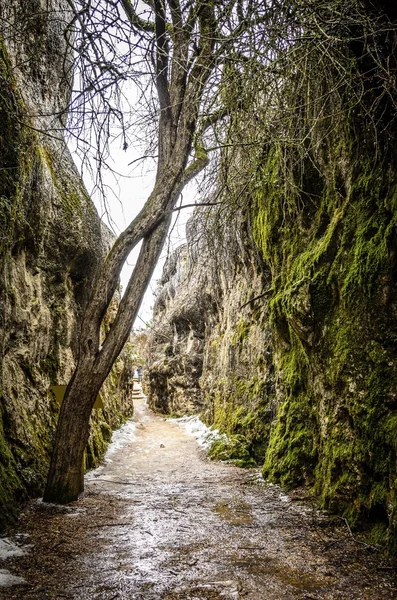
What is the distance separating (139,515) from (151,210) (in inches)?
147

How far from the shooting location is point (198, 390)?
17.1 m

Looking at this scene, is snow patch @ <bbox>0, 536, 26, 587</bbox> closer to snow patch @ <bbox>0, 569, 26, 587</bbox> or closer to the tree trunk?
snow patch @ <bbox>0, 569, 26, 587</bbox>

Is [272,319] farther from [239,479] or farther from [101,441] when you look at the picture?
[101,441]

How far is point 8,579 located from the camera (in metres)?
2.54

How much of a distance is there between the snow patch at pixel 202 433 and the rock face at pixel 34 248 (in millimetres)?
2833

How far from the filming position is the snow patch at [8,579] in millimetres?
2479

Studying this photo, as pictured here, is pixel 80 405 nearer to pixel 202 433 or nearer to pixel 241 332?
pixel 241 332

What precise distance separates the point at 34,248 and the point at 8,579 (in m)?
3.95

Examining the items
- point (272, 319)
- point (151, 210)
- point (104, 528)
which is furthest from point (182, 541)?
point (151, 210)

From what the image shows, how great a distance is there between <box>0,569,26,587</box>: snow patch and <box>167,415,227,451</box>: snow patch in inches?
233

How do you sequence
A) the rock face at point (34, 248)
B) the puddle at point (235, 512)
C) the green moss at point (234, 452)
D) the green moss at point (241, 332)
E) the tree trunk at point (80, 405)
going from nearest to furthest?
the puddle at point (235, 512) < the rock face at point (34, 248) < the tree trunk at point (80, 405) < the green moss at point (234, 452) < the green moss at point (241, 332)

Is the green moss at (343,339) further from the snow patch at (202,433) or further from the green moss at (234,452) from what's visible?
the snow patch at (202,433)

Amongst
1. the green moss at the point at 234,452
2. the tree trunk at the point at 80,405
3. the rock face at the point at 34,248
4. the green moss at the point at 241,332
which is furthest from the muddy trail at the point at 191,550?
the green moss at the point at 241,332

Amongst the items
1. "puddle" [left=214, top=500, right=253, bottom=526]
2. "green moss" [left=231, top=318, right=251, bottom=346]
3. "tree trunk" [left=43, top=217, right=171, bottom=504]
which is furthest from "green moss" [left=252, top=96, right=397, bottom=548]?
"green moss" [left=231, top=318, right=251, bottom=346]
